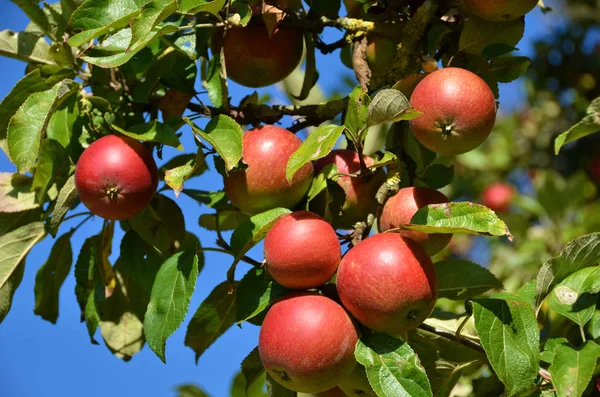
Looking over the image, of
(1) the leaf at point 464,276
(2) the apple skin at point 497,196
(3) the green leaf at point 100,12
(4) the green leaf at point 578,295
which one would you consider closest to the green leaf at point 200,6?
(3) the green leaf at point 100,12

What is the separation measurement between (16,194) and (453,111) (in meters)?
0.91


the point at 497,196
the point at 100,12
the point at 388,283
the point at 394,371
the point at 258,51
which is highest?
the point at 100,12

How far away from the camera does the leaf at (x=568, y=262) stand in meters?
1.19

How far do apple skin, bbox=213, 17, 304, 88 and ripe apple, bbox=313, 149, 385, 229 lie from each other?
25cm

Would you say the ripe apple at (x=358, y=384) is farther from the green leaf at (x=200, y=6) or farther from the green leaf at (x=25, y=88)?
the green leaf at (x=25, y=88)

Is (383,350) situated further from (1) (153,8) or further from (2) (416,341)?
(1) (153,8)

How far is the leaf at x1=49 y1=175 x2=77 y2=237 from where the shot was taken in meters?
1.33

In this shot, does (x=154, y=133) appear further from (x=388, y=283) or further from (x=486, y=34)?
(x=486, y=34)

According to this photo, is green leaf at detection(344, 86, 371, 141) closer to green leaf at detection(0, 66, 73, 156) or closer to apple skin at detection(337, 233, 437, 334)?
apple skin at detection(337, 233, 437, 334)

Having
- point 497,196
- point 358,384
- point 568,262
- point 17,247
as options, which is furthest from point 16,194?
point 497,196

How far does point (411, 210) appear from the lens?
1199 mm

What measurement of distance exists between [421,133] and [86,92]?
26.8 inches

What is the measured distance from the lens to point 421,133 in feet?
3.92

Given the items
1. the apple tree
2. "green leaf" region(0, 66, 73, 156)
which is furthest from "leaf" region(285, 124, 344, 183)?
"green leaf" region(0, 66, 73, 156)
